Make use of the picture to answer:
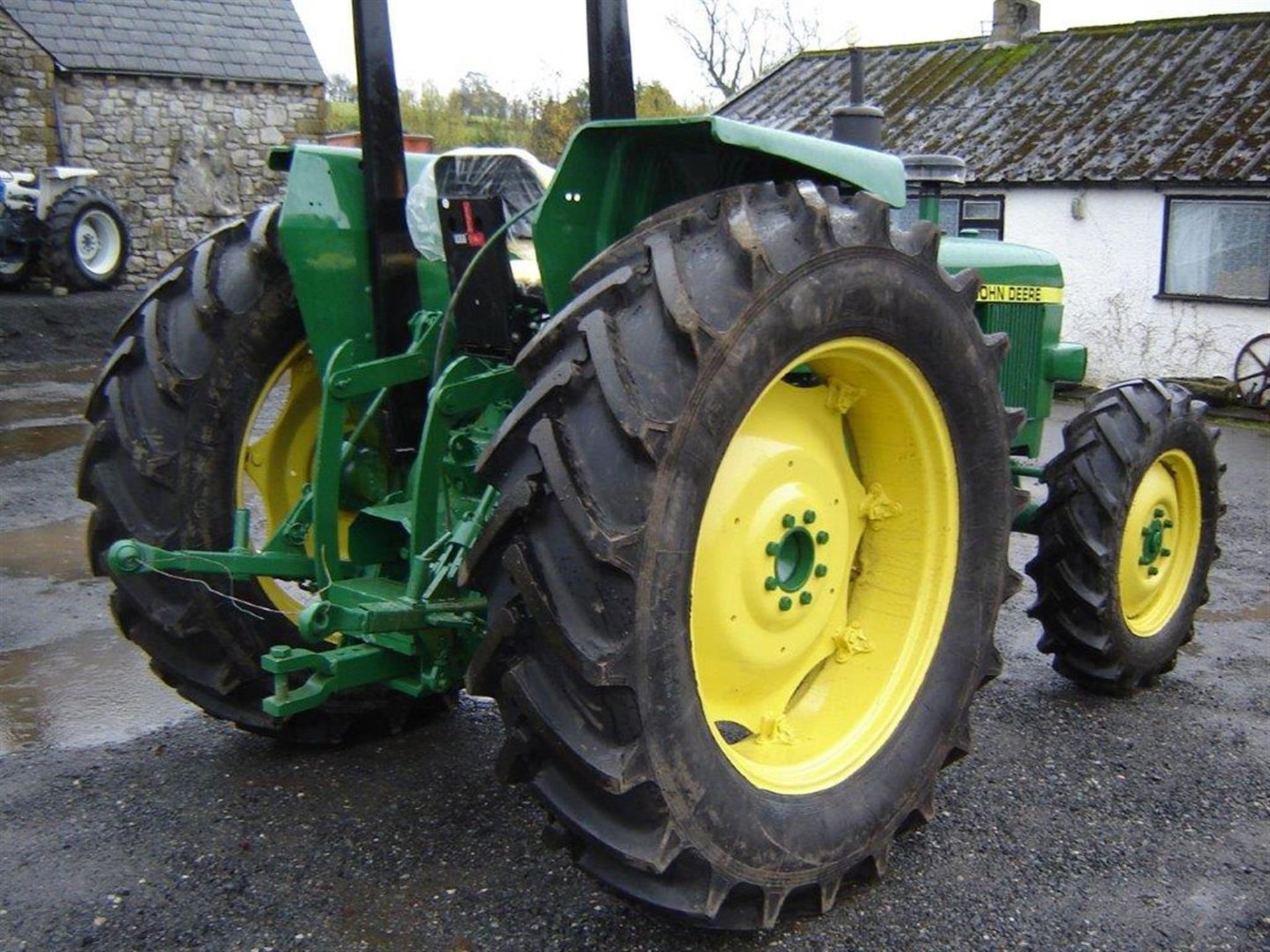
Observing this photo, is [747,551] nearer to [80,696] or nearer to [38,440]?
[80,696]

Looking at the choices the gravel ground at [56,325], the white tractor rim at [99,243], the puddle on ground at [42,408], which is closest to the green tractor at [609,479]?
the puddle on ground at [42,408]

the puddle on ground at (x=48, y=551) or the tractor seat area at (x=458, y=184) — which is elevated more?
the tractor seat area at (x=458, y=184)

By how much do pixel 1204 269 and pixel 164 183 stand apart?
14.5 metres

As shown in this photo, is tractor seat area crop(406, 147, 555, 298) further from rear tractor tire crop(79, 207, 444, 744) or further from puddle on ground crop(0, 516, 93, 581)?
puddle on ground crop(0, 516, 93, 581)

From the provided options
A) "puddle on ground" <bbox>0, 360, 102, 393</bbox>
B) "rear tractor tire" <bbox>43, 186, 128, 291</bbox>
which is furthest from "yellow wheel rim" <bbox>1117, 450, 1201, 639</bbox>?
"rear tractor tire" <bbox>43, 186, 128, 291</bbox>

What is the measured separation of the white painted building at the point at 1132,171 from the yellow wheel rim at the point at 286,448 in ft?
33.1

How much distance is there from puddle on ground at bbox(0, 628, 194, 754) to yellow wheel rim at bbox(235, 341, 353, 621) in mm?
938

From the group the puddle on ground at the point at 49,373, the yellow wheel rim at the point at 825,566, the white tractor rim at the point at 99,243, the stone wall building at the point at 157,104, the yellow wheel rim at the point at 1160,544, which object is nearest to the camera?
the yellow wheel rim at the point at 825,566

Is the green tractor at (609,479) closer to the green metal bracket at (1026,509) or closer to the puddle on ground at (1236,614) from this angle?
the green metal bracket at (1026,509)

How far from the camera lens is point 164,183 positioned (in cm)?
1898

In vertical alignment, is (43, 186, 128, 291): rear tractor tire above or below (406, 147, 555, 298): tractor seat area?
below

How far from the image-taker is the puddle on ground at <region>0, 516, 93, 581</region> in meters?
5.98

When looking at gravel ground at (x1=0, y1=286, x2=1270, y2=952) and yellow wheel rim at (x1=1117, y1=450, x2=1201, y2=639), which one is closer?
gravel ground at (x1=0, y1=286, x2=1270, y2=952)

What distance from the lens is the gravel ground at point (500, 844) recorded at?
2.78 metres
